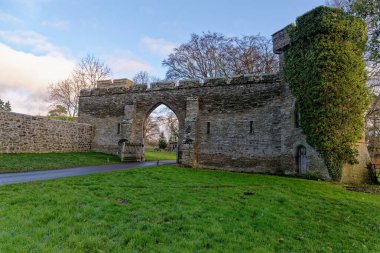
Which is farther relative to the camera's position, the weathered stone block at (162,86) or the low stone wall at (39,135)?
the weathered stone block at (162,86)

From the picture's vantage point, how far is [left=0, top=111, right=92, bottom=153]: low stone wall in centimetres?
1376

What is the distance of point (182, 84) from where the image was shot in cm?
1766

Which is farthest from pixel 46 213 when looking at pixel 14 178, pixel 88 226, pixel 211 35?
pixel 211 35

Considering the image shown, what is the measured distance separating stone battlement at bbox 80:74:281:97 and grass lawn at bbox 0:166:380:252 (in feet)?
29.0

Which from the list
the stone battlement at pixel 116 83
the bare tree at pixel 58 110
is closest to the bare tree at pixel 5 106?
the bare tree at pixel 58 110

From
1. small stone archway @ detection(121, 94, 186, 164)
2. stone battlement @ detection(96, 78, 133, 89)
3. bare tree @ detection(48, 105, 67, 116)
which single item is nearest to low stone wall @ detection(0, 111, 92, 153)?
small stone archway @ detection(121, 94, 186, 164)

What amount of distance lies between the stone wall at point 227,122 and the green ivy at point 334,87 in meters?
1.04

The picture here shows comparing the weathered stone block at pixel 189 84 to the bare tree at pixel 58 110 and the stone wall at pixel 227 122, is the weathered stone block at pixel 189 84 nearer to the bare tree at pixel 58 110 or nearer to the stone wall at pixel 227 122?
the stone wall at pixel 227 122

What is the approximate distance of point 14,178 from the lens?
342 inches

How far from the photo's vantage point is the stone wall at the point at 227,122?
14211mm

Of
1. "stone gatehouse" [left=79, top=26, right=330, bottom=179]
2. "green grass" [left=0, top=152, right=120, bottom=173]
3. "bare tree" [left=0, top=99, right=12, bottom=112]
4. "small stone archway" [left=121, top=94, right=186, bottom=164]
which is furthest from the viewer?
"bare tree" [left=0, top=99, right=12, bottom=112]

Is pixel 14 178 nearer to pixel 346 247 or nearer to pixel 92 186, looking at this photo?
pixel 92 186

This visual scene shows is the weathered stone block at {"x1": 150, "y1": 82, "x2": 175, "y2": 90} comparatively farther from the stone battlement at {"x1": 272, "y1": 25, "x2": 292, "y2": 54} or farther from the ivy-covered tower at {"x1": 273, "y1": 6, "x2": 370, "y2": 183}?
the ivy-covered tower at {"x1": 273, "y1": 6, "x2": 370, "y2": 183}

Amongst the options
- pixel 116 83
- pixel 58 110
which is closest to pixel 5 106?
pixel 58 110
